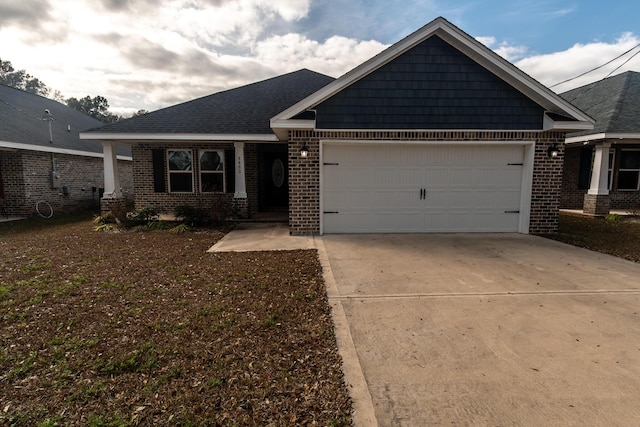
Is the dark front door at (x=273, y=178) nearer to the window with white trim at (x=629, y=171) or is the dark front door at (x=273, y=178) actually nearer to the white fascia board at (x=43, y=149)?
the white fascia board at (x=43, y=149)

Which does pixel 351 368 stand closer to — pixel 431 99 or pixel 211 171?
pixel 431 99

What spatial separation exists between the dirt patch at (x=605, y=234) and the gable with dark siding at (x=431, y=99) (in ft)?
9.17

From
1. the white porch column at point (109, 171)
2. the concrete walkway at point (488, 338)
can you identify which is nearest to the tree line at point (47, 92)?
the white porch column at point (109, 171)

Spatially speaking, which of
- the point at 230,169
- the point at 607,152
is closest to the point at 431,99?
the point at 230,169

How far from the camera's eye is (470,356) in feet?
9.57

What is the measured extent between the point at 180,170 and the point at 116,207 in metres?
2.46

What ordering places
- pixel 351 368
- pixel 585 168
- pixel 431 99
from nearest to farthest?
1. pixel 351 368
2. pixel 431 99
3. pixel 585 168

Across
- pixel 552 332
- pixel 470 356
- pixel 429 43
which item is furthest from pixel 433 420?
pixel 429 43

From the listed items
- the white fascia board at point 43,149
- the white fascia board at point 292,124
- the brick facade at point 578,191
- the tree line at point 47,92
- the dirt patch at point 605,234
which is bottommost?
the dirt patch at point 605,234

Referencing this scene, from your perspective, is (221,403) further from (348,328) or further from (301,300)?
(301,300)

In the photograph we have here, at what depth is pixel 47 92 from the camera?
2194 inches

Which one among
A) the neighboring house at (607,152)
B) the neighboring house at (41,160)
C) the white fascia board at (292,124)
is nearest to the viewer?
the white fascia board at (292,124)

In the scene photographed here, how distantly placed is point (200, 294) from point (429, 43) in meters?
7.07

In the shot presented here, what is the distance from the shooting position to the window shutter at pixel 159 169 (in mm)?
11789
